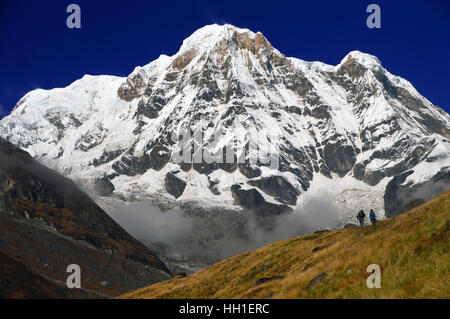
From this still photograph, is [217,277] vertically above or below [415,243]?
above

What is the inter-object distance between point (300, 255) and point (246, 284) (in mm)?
6842

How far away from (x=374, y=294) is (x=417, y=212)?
44.9 ft

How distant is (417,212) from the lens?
3800cm

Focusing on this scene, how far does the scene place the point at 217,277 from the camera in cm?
6419

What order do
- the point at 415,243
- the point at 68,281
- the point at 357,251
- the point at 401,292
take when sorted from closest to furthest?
the point at 401,292 → the point at 415,243 → the point at 357,251 → the point at 68,281

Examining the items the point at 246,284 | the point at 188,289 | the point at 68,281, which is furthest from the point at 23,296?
the point at 246,284

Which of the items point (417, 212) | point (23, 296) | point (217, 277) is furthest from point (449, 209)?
point (23, 296)
